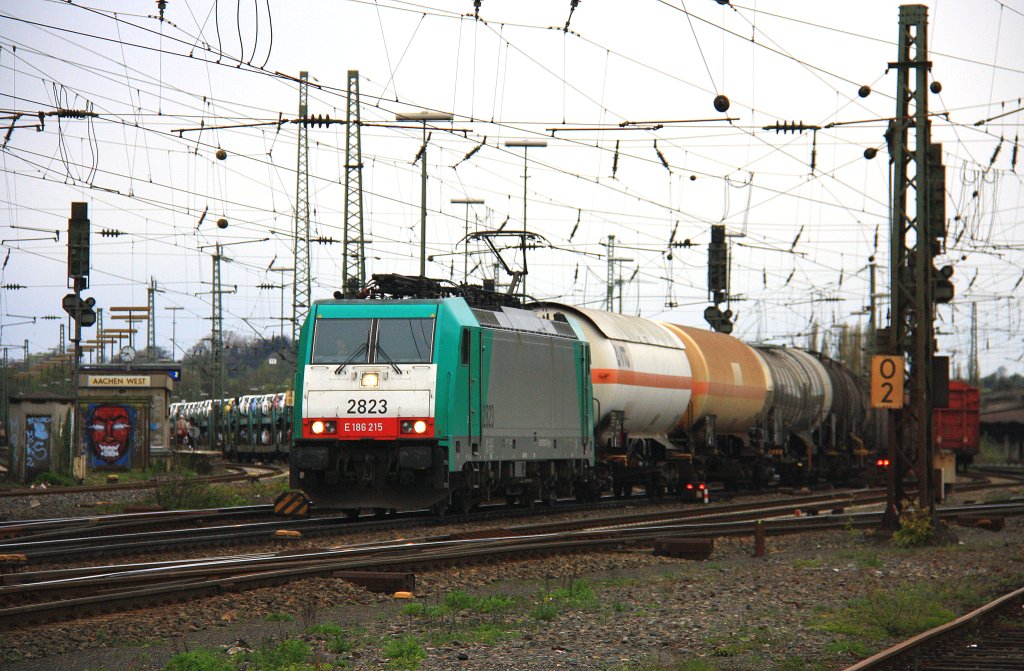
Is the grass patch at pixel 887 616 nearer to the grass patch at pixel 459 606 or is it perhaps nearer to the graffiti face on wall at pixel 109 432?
the grass patch at pixel 459 606

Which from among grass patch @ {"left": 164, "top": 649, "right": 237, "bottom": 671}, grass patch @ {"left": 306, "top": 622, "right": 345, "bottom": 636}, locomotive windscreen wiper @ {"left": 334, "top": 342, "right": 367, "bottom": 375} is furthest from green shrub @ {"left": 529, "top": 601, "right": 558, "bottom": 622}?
locomotive windscreen wiper @ {"left": 334, "top": 342, "right": 367, "bottom": 375}

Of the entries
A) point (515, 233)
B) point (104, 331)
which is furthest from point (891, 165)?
point (104, 331)

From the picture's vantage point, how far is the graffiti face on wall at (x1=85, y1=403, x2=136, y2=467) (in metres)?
38.4

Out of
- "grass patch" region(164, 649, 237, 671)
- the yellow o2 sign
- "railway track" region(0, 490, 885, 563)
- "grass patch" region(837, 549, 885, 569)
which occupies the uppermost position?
the yellow o2 sign

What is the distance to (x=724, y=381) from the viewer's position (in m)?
31.0

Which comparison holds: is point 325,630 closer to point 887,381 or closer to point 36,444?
point 887,381

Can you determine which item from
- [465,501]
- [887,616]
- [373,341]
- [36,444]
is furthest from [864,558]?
[36,444]

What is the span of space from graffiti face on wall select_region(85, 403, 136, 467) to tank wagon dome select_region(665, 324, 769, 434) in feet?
57.9

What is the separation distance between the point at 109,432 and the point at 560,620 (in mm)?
29819

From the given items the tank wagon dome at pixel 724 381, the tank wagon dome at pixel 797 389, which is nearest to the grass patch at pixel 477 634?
the tank wagon dome at pixel 724 381

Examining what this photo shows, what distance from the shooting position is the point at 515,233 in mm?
26844

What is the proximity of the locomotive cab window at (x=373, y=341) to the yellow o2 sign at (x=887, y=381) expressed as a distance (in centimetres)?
692

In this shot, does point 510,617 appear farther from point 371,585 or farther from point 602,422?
point 602,422

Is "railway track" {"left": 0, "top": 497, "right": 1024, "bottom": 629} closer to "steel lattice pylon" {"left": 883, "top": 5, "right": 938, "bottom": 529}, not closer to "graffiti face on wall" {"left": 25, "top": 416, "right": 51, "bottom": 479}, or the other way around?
"steel lattice pylon" {"left": 883, "top": 5, "right": 938, "bottom": 529}
